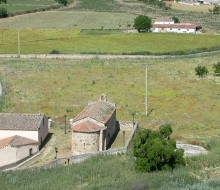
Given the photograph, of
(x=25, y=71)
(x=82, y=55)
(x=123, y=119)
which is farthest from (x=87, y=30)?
(x=123, y=119)

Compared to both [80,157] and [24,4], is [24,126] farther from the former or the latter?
[24,4]

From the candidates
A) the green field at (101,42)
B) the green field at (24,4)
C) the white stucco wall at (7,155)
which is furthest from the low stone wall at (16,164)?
the green field at (24,4)

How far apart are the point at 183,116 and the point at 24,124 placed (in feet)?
56.8

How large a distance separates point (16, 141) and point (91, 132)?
599cm

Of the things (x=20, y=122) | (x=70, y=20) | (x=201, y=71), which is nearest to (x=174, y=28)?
→ (x=70, y=20)

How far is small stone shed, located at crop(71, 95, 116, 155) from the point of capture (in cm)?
4231

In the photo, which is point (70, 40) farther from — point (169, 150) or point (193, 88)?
Answer: point (169, 150)

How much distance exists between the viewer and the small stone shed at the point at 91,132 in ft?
139

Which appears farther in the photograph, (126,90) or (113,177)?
(126,90)

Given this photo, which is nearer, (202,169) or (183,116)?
(202,169)

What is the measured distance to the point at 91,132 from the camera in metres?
42.4

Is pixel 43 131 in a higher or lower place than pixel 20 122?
lower

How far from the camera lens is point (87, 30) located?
116 metres

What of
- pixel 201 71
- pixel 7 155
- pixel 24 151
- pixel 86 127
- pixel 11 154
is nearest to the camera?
pixel 7 155
